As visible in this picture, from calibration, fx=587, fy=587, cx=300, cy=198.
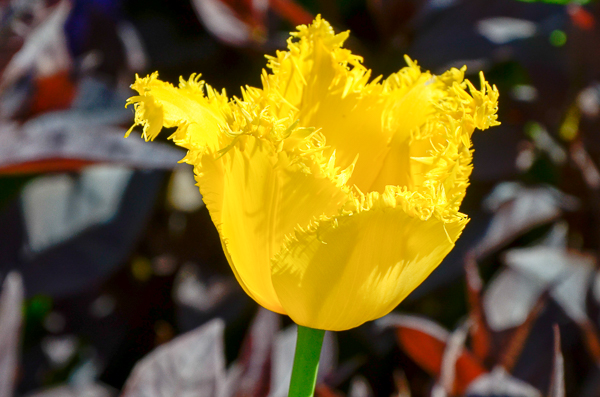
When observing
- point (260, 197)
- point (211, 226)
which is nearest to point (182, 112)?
point (260, 197)

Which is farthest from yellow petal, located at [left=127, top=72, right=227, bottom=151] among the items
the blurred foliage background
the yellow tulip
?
the blurred foliage background

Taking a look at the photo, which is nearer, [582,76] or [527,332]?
[527,332]

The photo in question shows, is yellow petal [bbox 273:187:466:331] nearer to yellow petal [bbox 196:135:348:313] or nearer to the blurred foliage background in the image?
yellow petal [bbox 196:135:348:313]

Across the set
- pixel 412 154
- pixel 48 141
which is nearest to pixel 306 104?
pixel 412 154

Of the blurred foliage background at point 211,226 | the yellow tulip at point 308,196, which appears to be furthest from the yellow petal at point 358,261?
the blurred foliage background at point 211,226

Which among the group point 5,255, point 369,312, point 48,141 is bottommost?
point 5,255

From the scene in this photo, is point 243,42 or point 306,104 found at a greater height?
point 306,104

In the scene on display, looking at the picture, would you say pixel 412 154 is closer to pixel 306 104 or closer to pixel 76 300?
pixel 306 104

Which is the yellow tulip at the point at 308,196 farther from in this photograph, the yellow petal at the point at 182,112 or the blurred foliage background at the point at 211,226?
the blurred foliage background at the point at 211,226
